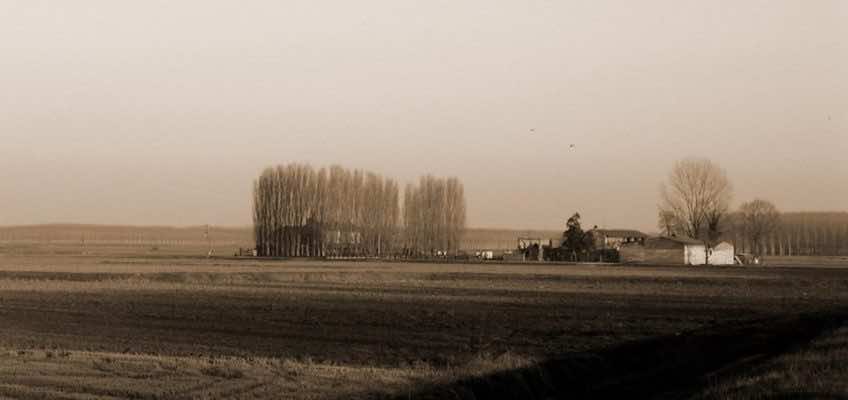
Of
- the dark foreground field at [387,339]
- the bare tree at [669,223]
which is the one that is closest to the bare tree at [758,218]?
the bare tree at [669,223]

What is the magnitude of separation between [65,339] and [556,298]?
24317 mm

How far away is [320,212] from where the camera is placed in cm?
14088

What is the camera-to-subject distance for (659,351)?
85.3 feet

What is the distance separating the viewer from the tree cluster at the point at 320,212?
455 ft

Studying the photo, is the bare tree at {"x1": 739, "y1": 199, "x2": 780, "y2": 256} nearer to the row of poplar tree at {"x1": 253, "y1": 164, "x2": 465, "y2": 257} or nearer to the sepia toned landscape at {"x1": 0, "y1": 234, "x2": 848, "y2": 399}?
the row of poplar tree at {"x1": 253, "y1": 164, "x2": 465, "y2": 257}

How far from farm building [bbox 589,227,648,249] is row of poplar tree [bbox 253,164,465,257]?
66.3 feet

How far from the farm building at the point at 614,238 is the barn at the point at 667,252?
2.51m

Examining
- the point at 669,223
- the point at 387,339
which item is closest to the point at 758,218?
the point at 669,223

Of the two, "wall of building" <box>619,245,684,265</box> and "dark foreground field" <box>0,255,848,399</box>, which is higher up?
"wall of building" <box>619,245,684,265</box>

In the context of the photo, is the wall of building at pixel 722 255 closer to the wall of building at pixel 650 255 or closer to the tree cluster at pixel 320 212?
the wall of building at pixel 650 255

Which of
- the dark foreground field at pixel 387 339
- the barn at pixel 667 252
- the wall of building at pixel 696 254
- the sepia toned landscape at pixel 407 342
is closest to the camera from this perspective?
the sepia toned landscape at pixel 407 342

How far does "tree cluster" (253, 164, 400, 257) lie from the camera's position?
13875 cm

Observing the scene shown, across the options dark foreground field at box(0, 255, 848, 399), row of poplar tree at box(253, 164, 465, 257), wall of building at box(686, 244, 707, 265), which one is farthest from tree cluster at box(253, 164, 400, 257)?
dark foreground field at box(0, 255, 848, 399)

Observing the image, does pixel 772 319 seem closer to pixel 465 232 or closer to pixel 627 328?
pixel 627 328
